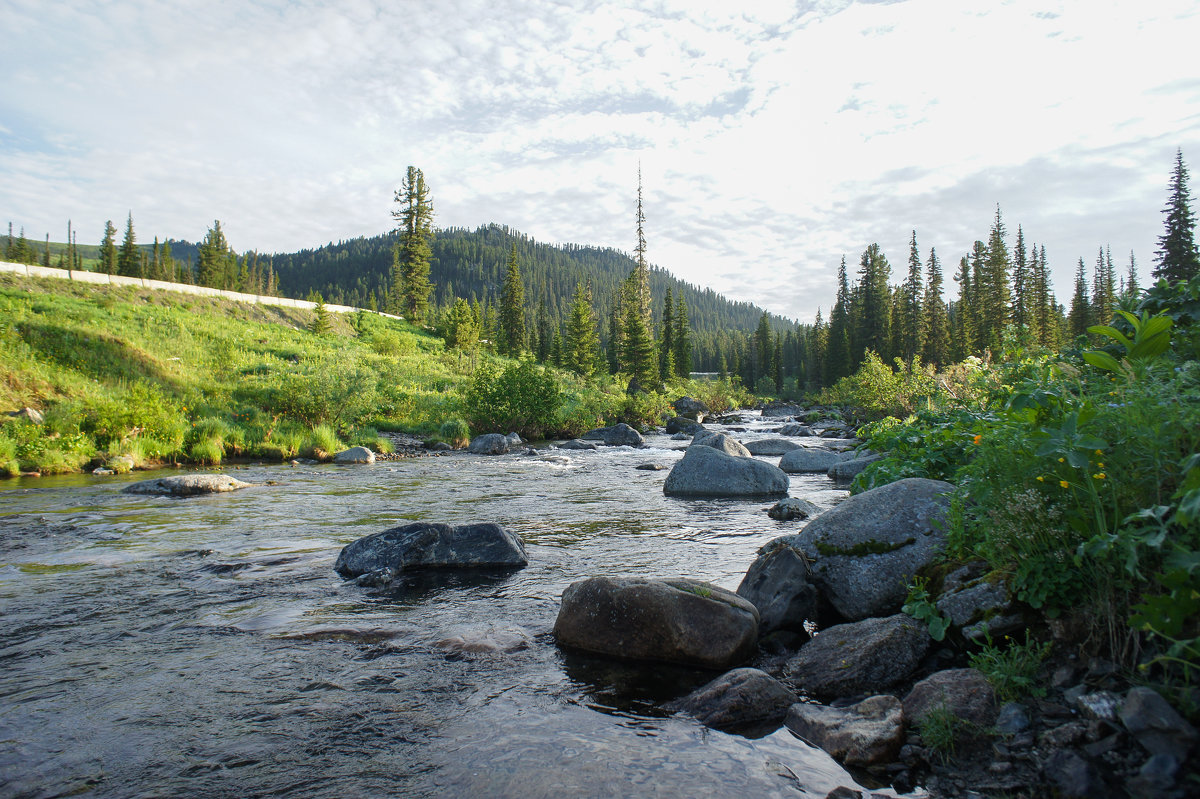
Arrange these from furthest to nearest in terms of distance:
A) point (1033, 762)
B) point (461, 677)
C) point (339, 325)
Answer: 1. point (339, 325)
2. point (461, 677)
3. point (1033, 762)

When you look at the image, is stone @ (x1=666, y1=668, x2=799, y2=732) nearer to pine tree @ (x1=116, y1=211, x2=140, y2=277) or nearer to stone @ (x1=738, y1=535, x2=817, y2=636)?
stone @ (x1=738, y1=535, x2=817, y2=636)

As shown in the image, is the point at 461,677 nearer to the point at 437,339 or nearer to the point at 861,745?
the point at 861,745

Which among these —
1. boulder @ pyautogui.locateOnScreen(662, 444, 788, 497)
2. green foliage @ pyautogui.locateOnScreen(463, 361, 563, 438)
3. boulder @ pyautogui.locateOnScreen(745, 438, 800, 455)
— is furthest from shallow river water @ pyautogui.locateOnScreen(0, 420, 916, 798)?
green foliage @ pyautogui.locateOnScreen(463, 361, 563, 438)

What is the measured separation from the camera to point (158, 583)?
6809 millimetres

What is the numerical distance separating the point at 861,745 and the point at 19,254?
376ft

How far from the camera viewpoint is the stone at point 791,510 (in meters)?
10.0

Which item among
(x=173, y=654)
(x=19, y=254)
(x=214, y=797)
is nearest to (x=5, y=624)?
(x=173, y=654)

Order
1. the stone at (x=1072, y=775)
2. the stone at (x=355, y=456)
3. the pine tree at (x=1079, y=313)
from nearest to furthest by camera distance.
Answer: the stone at (x=1072, y=775) < the stone at (x=355, y=456) < the pine tree at (x=1079, y=313)

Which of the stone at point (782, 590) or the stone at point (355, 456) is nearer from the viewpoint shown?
the stone at point (782, 590)

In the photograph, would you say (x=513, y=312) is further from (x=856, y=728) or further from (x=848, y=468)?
(x=856, y=728)

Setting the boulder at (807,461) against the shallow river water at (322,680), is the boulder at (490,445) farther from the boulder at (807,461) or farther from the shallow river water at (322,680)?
the shallow river water at (322,680)

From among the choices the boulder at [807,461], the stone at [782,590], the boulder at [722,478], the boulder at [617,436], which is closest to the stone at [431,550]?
the stone at [782,590]

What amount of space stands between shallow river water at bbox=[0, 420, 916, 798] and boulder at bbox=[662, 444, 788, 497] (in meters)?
3.25

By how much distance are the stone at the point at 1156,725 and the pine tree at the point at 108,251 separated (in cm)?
10529
